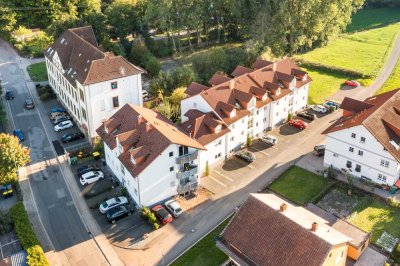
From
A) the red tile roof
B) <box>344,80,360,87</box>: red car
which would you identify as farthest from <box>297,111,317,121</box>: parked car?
the red tile roof

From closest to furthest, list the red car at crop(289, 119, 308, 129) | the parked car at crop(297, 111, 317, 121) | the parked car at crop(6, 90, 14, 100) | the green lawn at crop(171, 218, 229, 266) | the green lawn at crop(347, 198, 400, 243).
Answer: the green lawn at crop(171, 218, 229, 266) < the green lawn at crop(347, 198, 400, 243) < the red car at crop(289, 119, 308, 129) < the parked car at crop(297, 111, 317, 121) < the parked car at crop(6, 90, 14, 100)

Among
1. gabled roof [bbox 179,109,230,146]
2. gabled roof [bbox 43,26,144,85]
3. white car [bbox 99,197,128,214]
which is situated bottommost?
white car [bbox 99,197,128,214]

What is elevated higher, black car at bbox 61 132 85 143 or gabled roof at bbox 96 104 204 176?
gabled roof at bbox 96 104 204 176

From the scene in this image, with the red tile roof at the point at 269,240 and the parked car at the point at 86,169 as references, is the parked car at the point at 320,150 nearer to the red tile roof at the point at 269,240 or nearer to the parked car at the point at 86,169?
the red tile roof at the point at 269,240

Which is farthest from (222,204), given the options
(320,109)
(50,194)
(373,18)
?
(373,18)

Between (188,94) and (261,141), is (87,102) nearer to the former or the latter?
(188,94)

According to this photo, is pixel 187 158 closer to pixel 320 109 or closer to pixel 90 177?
pixel 90 177

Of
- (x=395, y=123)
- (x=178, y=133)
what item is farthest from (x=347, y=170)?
(x=178, y=133)

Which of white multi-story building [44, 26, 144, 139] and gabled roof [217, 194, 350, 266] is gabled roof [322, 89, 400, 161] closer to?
gabled roof [217, 194, 350, 266]
